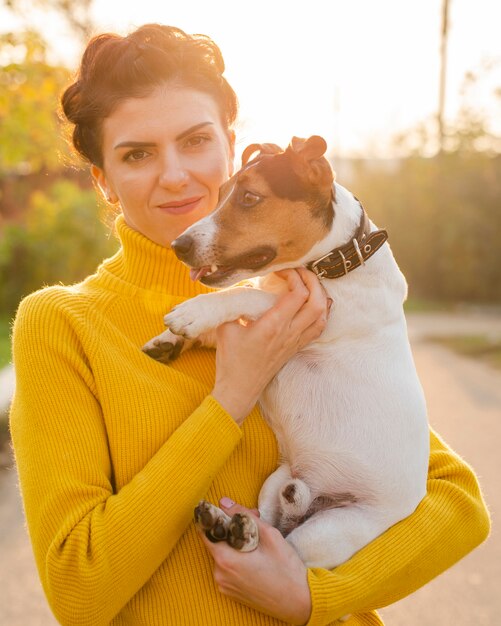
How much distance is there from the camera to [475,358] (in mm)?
10648

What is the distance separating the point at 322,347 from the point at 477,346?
9.52m

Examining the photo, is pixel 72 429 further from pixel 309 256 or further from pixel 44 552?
pixel 309 256

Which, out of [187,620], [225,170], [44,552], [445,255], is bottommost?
[445,255]

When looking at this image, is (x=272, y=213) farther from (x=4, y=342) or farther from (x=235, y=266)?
(x=4, y=342)

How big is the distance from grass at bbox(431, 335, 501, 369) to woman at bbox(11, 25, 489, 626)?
843 centimetres

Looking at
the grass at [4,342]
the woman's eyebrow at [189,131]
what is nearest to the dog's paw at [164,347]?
the woman's eyebrow at [189,131]

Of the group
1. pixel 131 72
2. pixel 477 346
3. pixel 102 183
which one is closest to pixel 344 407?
pixel 102 183

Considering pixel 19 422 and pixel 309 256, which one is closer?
pixel 19 422

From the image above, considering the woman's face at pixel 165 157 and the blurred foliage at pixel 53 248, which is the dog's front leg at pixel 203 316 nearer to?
the woman's face at pixel 165 157

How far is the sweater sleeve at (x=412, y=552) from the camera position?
72.2 inches

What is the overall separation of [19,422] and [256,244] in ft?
2.84

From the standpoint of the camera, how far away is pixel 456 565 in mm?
4484

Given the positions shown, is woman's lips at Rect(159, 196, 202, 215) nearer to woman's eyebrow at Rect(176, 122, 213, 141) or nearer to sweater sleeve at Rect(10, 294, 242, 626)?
woman's eyebrow at Rect(176, 122, 213, 141)

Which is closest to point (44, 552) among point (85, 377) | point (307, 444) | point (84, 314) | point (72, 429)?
point (72, 429)
